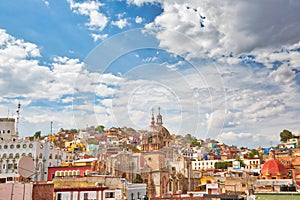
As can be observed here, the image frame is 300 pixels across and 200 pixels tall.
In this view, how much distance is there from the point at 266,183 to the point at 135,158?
2848 cm

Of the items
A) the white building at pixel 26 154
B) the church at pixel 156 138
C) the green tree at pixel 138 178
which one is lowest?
the green tree at pixel 138 178

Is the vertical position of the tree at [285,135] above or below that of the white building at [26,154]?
above

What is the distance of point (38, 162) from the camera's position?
42.2 m

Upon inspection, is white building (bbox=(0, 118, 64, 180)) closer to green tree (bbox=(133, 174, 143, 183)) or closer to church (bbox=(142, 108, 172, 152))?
green tree (bbox=(133, 174, 143, 183))

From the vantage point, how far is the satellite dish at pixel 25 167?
18694 mm

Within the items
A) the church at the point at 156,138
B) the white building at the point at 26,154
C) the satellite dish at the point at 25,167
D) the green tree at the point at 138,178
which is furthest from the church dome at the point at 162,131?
the satellite dish at the point at 25,167

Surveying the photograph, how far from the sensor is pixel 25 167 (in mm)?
18922

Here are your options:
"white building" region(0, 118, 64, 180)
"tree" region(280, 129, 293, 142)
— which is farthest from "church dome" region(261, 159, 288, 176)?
"tree" region(280, 129, 293, 142)

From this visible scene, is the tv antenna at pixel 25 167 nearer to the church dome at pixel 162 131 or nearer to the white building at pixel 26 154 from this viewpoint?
the white building at pixel 26 154

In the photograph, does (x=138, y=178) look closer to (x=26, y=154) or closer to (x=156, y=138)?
(x=156, y=138)

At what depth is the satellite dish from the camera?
18694mm

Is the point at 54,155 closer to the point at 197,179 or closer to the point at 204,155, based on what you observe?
the point at 197,179

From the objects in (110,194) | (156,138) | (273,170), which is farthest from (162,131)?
(110,194)

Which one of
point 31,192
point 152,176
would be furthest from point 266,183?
point 152,176
